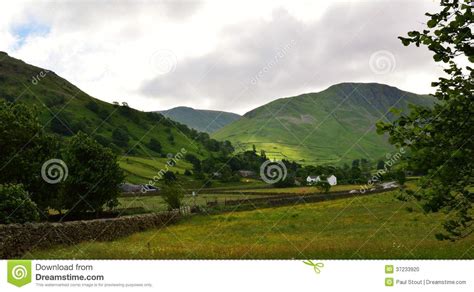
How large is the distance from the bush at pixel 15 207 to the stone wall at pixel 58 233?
4.17 metres

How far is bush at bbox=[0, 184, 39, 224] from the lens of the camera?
118 ft

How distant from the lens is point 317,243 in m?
26.7

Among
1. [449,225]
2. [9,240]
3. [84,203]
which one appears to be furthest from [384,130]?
[84,203]

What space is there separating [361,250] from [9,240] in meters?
19.6

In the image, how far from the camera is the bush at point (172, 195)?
79.9 metres

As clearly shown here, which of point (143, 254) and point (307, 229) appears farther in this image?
point (307, 229)

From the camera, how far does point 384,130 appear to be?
10406mm

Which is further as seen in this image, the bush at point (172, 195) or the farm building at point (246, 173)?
the farm building at point (246, 173)

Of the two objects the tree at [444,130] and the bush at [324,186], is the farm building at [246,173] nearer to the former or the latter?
the bush at [324,186]

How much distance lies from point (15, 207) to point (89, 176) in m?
34.2

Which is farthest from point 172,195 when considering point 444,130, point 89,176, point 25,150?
point 444,130

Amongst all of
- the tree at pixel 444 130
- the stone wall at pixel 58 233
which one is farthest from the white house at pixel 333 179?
the tree at pixel 444 130

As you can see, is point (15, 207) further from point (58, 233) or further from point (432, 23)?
point (432, 23)
